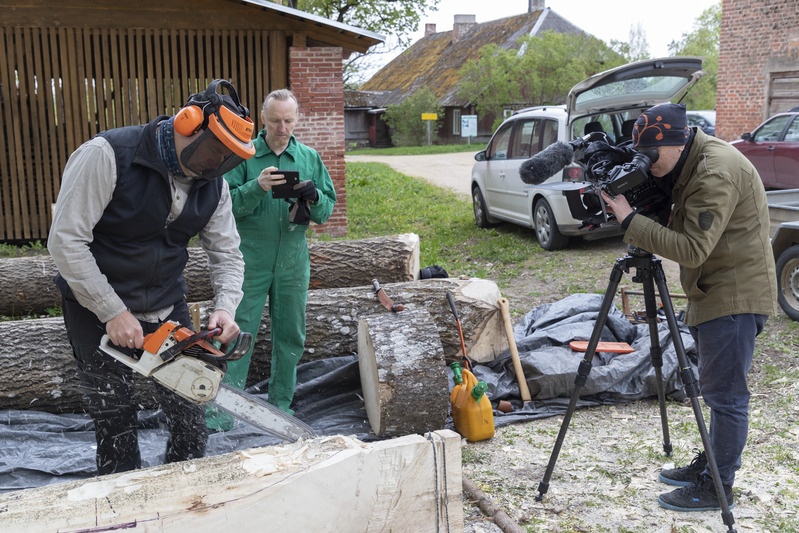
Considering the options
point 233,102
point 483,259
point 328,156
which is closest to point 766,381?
point 233,102

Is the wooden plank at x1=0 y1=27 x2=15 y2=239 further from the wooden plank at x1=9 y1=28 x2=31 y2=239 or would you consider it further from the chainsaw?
the chainsaw

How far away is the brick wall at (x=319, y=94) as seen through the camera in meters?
10.4

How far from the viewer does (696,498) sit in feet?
12.1

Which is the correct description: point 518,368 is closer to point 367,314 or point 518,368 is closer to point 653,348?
point 367,314

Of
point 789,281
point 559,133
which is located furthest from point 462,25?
point 789,281

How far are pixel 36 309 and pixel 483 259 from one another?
574cm

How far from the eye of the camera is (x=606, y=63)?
32.7 m

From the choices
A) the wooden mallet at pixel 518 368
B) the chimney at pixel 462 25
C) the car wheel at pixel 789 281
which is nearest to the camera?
the wooden mallet at pixel 518 368

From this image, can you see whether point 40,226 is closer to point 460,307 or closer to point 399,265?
point 399,265

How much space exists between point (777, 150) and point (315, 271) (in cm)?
982

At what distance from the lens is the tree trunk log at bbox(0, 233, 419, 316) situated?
617cm

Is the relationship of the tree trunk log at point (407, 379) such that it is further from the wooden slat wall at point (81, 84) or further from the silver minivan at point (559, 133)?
the wooden slat wall at point (81, 84)

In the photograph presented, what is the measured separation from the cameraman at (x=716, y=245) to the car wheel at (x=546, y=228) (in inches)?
254

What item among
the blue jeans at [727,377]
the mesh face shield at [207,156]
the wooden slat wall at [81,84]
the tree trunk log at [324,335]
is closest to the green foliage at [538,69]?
the wooden slat wall at [81,84]
